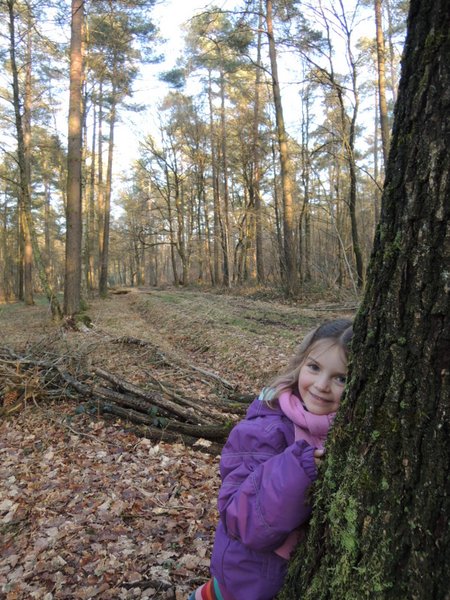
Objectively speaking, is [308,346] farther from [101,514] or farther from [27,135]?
[27,135]

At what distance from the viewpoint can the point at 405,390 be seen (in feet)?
3.49

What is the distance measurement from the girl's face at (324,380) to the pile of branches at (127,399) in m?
2.86

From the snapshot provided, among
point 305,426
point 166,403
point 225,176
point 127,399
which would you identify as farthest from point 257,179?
point 305,426

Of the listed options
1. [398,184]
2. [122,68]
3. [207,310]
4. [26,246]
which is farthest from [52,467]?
[26,246]

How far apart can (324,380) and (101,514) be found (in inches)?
101

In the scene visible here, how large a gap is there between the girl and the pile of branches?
108 inches

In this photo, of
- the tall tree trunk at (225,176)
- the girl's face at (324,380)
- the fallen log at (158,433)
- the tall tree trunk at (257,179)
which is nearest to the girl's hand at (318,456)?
the girl's face at (324,380)

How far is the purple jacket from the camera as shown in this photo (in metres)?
1.28

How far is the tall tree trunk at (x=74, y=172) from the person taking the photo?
1135 cm

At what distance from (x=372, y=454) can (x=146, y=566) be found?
2255mm

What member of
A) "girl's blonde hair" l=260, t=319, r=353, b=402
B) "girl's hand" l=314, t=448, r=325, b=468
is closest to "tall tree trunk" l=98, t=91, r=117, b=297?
"girl's blonde hair" l=260, t=319, r=353, b=402

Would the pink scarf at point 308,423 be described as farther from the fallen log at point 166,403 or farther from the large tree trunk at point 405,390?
the fallen log at point 166,403

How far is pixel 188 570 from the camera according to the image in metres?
2.62

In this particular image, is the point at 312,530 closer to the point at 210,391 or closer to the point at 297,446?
the point at 297,446
